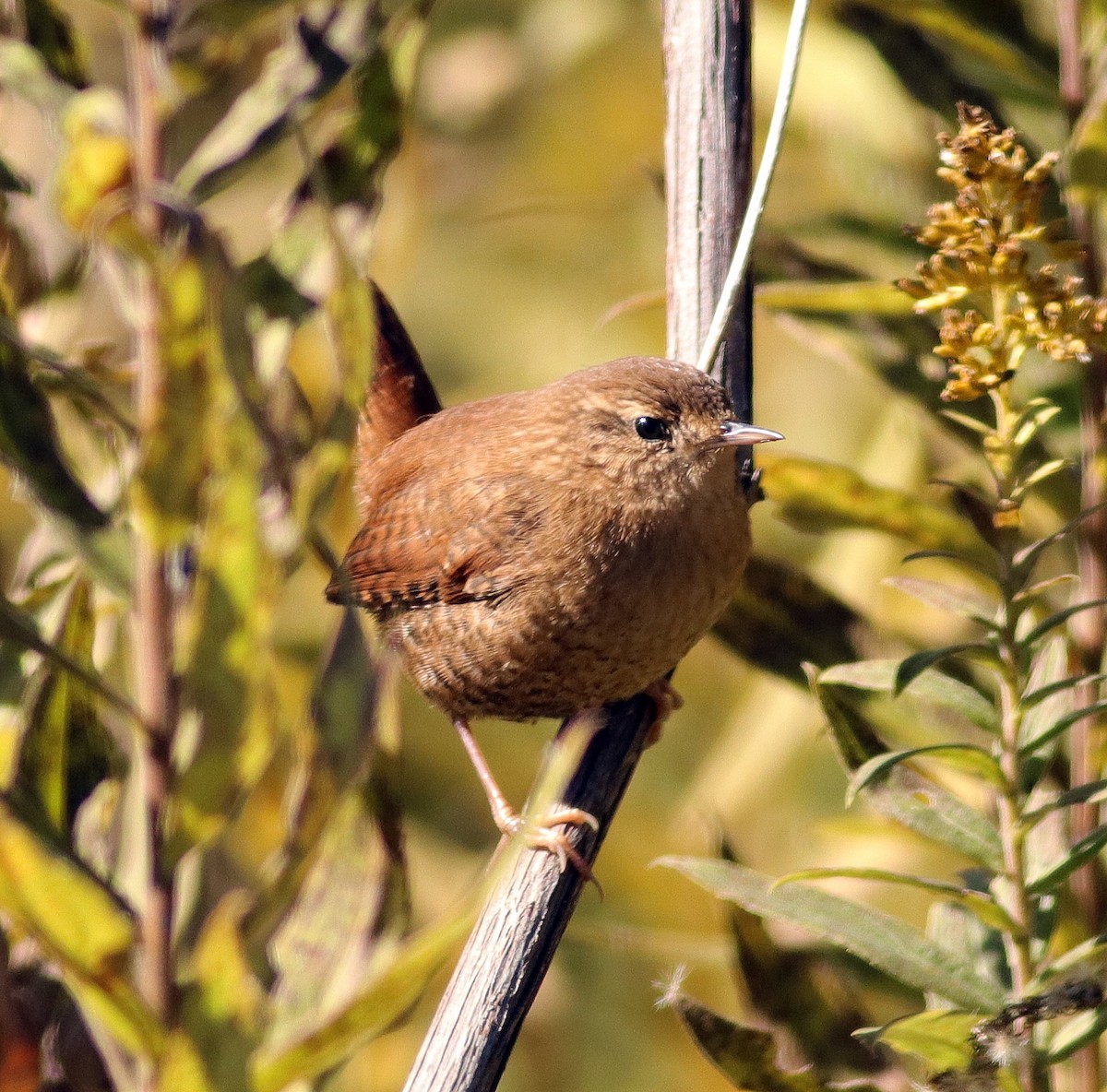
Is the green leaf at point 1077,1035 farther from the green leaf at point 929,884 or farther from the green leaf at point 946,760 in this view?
the green leaf at point 946,760

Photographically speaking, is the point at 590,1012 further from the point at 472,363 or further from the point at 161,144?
the point at 161,144

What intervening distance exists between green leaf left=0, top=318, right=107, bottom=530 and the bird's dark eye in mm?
935

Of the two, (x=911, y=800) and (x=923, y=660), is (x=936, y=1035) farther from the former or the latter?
(x=923, y=660)

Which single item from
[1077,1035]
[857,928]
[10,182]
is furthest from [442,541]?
[1077,1035]

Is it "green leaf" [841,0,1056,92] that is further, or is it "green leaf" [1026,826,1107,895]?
"green leaf" [841,0,1056,92]

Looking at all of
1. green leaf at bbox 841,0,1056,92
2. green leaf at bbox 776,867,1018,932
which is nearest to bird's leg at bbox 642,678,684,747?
green leaf at bbox 776,867,1018,932

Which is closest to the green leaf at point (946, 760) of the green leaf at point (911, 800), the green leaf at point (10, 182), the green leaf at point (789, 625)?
the green leaf at point (911, 800)

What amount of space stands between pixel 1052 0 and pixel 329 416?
3.99ft

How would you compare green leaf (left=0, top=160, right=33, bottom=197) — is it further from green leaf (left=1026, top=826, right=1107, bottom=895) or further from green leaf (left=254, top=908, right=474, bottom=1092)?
green leaf (left=1026, top=826, right=1107, bottom=895)

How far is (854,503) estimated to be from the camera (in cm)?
150

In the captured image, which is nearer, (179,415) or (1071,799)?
(179,415)

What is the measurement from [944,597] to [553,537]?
76 cm

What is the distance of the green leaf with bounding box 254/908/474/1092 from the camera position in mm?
868

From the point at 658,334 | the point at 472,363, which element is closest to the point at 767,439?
the point at 658,334
